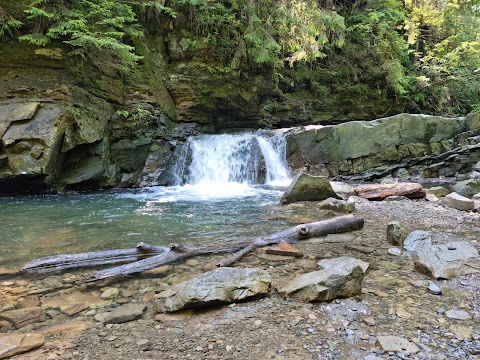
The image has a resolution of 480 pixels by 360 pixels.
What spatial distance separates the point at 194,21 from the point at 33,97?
21.0 ft

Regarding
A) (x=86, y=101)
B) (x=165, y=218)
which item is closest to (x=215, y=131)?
(x=86, y=101)

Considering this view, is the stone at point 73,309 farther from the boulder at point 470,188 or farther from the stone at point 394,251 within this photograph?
the boulder at point 470,188

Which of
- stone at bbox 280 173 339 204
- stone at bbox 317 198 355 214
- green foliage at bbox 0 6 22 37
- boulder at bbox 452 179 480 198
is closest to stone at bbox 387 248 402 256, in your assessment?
stone at bbox 317 198 355 214

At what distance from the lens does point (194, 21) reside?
38.7 ft

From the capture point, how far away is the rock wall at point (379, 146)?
11258mm

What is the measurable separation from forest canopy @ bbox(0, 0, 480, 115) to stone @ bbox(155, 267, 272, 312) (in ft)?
22.5

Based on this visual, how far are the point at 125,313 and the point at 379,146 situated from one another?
11.0 metres

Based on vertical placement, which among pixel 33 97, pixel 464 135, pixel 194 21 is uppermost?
pixel 194 21

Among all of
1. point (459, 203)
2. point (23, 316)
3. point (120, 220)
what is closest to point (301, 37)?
point (459, 203)

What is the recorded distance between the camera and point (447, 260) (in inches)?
112

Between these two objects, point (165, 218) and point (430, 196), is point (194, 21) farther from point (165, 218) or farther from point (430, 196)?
point (430, 196)

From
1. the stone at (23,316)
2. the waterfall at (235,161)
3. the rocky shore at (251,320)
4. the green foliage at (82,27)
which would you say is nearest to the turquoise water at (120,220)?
the rocky shore at (251,320)

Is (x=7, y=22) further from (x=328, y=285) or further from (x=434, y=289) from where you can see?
(x=434, y=289)

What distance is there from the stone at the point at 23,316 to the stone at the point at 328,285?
1.87 m
